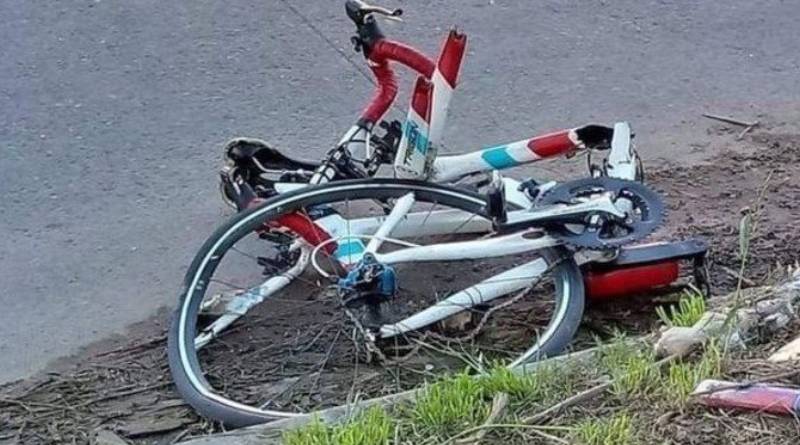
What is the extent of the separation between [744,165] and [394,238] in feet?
5.78

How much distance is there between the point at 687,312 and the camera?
11.2 feet

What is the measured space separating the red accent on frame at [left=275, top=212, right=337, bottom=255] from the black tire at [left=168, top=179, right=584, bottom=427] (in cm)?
3

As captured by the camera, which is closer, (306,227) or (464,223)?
(306,227)

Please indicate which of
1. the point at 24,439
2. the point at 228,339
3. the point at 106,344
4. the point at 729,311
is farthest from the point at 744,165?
the point at 24,439

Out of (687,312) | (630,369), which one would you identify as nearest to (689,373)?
(630,369)

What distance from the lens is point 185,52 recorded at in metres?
6.09

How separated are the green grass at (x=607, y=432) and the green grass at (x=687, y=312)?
0.65 metres

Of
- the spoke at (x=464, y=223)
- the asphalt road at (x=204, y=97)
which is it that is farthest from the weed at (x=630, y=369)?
the asphalt road at (x=204, y=97)

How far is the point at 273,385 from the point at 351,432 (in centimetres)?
96

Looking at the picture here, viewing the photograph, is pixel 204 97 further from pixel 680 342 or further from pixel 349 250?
pixel 680 342

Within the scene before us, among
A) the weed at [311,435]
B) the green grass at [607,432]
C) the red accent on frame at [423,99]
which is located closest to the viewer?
the green grass at [607,432]

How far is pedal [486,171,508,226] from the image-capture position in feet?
12.2

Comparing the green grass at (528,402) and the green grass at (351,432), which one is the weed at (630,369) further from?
the green grass at (351,432)

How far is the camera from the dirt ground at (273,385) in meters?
3.54
